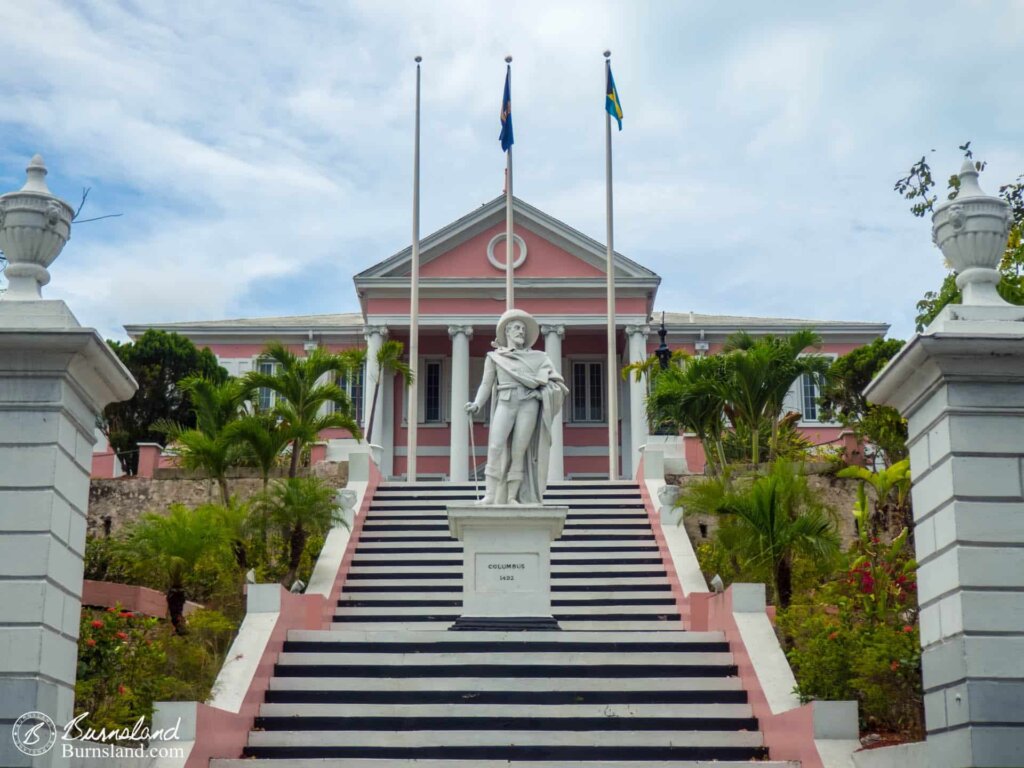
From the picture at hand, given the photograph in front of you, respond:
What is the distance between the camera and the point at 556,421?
3108 cm

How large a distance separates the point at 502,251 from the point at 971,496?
26292 millimetres

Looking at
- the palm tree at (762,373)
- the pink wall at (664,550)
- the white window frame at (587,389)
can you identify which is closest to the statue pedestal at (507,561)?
the pink wall at (664,550)

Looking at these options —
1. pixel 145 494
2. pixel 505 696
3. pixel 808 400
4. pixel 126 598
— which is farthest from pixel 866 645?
pixel 808 400

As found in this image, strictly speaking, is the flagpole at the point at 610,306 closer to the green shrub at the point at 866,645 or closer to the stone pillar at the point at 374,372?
the stone pillar at the point at 374,372

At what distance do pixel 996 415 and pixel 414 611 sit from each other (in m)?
8.91

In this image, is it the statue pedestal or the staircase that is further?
the statue pedestal

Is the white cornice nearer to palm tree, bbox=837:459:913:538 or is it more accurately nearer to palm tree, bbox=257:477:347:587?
palm tree, bbox=837:459:913:538

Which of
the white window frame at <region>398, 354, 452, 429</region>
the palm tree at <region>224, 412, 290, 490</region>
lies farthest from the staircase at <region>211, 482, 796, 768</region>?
the white window frame at <region>398, 354, 452, 429</region>

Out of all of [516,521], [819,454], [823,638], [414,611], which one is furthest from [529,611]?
[819,454]

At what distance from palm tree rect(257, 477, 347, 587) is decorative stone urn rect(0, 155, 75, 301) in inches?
308

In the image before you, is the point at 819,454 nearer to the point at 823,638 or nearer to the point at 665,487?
the point at 665,487

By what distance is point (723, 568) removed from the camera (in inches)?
654

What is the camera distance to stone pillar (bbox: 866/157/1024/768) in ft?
26.6

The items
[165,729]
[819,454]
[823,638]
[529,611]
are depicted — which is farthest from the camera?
[819,454]
